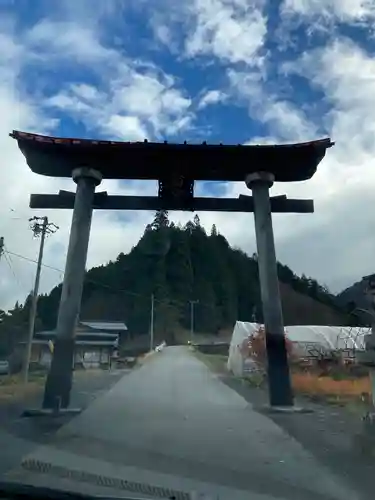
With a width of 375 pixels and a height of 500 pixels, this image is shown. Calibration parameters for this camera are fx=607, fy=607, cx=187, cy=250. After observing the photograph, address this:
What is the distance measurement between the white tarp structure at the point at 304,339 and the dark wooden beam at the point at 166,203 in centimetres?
1413

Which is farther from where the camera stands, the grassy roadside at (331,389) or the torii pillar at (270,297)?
the grassy roadside at (331,389)

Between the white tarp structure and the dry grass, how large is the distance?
5.36 m

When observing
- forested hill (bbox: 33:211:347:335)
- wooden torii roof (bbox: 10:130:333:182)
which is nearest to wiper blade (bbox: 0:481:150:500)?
wooden torii roof (bbox: 10:130:333:182)

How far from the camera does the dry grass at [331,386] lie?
17.7 meters

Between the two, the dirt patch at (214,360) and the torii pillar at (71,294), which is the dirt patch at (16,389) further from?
the dirt patch at (214,360)

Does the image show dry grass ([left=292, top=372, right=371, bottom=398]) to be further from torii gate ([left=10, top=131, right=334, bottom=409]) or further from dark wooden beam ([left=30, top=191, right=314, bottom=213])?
dark wooden beam ([left=30, top=191, right=314, bottom=213])

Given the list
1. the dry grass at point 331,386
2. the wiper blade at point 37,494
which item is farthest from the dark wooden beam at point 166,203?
the wiper blade at point 37,494

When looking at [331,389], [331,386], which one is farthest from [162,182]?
[331,386]

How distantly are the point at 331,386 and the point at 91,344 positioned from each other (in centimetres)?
3227

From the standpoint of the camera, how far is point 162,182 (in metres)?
14.6

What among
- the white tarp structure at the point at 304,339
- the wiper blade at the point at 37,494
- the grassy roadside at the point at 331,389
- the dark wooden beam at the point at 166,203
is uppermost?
the dark wooden beam at the point at 166,203

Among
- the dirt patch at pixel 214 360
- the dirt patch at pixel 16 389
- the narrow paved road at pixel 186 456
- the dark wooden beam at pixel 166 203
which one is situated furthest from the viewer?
the dirt patch at pixel 214 360

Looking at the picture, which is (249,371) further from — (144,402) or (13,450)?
(13,450)

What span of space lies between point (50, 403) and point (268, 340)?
507 cm
